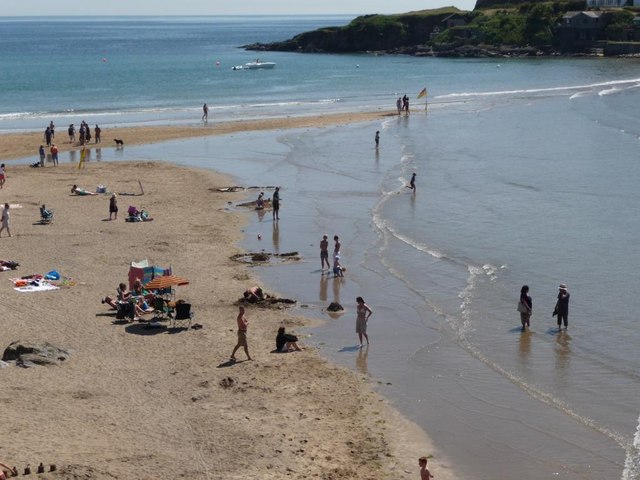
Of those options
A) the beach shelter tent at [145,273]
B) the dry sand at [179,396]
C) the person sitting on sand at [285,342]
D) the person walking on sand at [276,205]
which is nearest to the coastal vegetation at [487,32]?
the person walking on sand at [276,205]

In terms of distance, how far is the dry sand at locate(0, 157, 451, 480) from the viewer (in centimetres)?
1387

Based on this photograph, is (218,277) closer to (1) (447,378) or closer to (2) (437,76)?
(1) (447,378)

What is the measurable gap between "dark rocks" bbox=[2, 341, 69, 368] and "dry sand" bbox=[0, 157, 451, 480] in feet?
0.84

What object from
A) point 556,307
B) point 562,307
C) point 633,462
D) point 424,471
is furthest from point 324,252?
point 424,471

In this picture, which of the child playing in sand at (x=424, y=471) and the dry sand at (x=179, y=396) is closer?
the child playing in sand at (x=424, y=471)

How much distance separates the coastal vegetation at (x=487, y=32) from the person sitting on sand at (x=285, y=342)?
118m

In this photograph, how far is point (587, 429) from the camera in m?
15.9

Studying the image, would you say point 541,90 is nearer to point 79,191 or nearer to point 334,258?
point 79,191

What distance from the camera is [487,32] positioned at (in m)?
143

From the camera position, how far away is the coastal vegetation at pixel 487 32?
131625 mm

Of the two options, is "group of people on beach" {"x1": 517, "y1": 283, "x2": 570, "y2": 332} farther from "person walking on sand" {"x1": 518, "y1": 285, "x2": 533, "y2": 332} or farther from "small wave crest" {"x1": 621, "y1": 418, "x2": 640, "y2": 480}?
"small wave crest" {"x1": 621, "y1": 418, "x2": 640, "y2": 480}

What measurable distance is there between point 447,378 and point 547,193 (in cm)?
2005

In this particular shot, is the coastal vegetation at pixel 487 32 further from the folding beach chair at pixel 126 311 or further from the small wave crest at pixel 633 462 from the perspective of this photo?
the small wave crest at pixel 633 462

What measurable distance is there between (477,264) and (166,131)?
3245 cm
